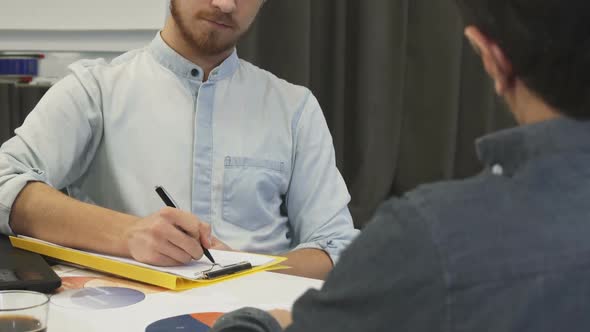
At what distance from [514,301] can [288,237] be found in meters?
1.16

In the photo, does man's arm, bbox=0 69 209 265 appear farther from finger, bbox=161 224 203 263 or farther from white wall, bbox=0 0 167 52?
white wall, bbox=0 0 167 52

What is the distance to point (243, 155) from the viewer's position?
151 cm

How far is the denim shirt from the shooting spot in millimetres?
455

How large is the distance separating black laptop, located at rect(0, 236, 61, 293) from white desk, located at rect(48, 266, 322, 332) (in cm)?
2

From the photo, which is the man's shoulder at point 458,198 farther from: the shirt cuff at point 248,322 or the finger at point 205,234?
the finger at point 205,234

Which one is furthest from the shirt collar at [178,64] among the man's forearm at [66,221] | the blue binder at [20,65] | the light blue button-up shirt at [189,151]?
the blue binder at [20,65]

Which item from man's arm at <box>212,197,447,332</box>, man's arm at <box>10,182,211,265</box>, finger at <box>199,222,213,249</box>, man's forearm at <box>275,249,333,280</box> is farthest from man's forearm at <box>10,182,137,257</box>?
man's arm at <box>212,197,447,332</box>

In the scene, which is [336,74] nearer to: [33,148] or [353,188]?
[353,188]

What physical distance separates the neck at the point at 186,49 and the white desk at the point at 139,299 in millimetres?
635

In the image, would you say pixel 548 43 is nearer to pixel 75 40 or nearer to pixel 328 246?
pixel 328 246

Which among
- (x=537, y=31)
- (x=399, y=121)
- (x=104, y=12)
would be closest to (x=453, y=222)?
(x=537, y=31)

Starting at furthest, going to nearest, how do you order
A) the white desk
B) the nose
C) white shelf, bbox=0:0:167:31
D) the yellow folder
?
1. white shelf, bbox=0:0:167:31
2. the nose
3. the yellow folder
4. the white desk

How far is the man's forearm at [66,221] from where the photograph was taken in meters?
1.16

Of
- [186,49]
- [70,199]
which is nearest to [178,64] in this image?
[186,49]
